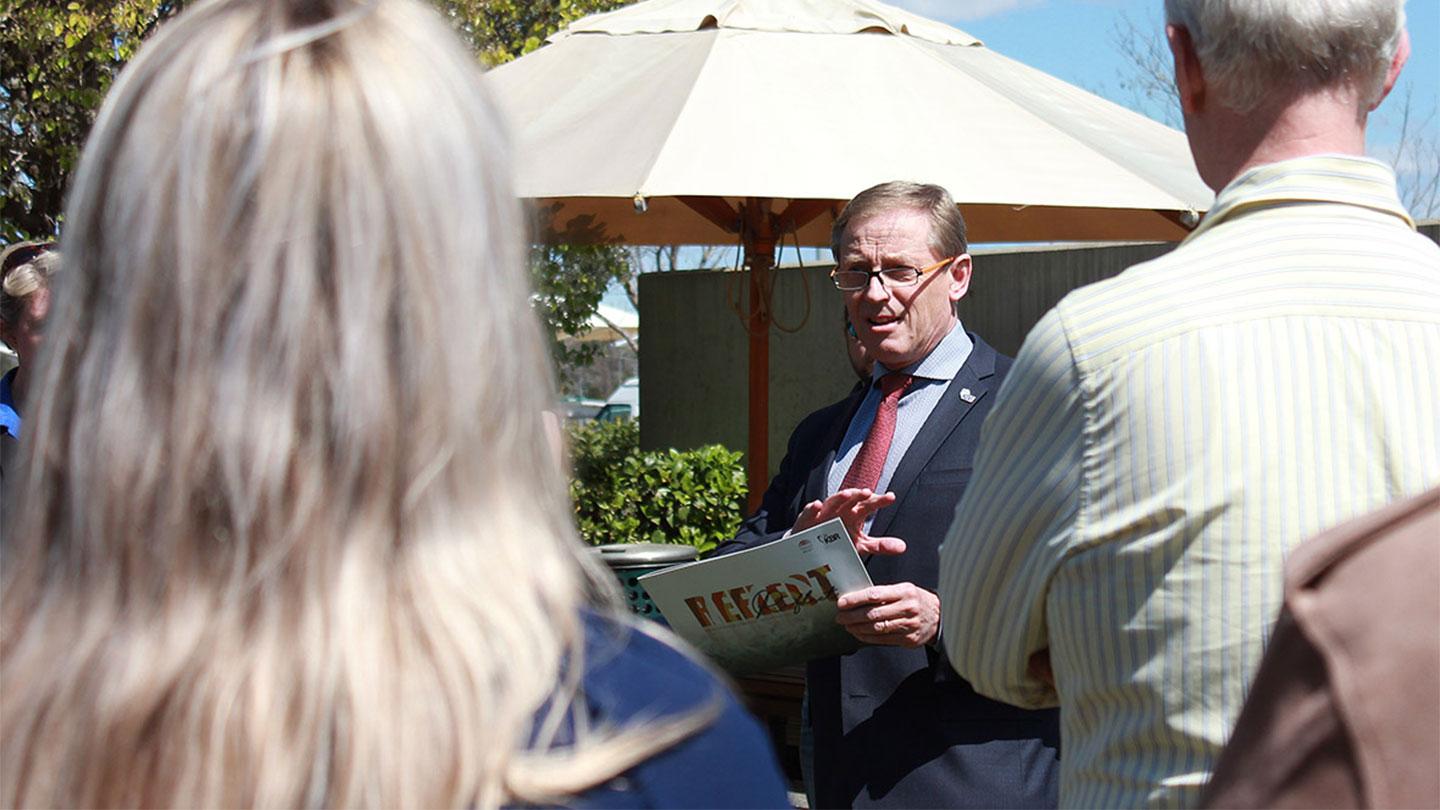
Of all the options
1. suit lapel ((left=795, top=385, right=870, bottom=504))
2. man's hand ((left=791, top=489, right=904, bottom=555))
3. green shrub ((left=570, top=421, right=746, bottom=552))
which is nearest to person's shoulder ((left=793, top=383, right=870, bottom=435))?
suit lapel ((left=795, top=385, right=870, bottom=504))

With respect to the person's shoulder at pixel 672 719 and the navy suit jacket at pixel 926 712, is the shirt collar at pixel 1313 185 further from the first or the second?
the navy suit jacket at pixel 926 712

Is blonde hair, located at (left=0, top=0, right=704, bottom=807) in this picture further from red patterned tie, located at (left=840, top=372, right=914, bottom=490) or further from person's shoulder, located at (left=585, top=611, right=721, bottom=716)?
red patterned tie, located at (left=840, top=372, right=914, bottom=490)

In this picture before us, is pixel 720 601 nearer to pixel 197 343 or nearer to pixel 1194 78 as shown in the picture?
pixel 1194 78

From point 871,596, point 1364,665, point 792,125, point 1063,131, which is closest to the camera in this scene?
point 1364,665

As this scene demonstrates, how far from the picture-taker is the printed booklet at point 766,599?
98.7 inches

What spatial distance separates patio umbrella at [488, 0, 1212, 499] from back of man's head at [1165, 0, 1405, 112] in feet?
8.57

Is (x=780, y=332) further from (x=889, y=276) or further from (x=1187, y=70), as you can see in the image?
(x=1187, y=70)

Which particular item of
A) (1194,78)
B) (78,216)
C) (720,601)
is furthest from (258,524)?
(720,601)

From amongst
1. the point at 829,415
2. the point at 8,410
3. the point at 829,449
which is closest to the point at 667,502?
the point at 8,410

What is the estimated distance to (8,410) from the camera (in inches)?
146

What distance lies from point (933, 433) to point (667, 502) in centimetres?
532

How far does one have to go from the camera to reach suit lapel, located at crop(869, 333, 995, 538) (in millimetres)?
2797

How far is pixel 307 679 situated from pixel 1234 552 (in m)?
0.98

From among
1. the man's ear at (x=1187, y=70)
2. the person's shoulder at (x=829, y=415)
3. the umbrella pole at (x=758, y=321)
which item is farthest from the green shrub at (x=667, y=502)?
the man's ear at (x=1187, y=70)
